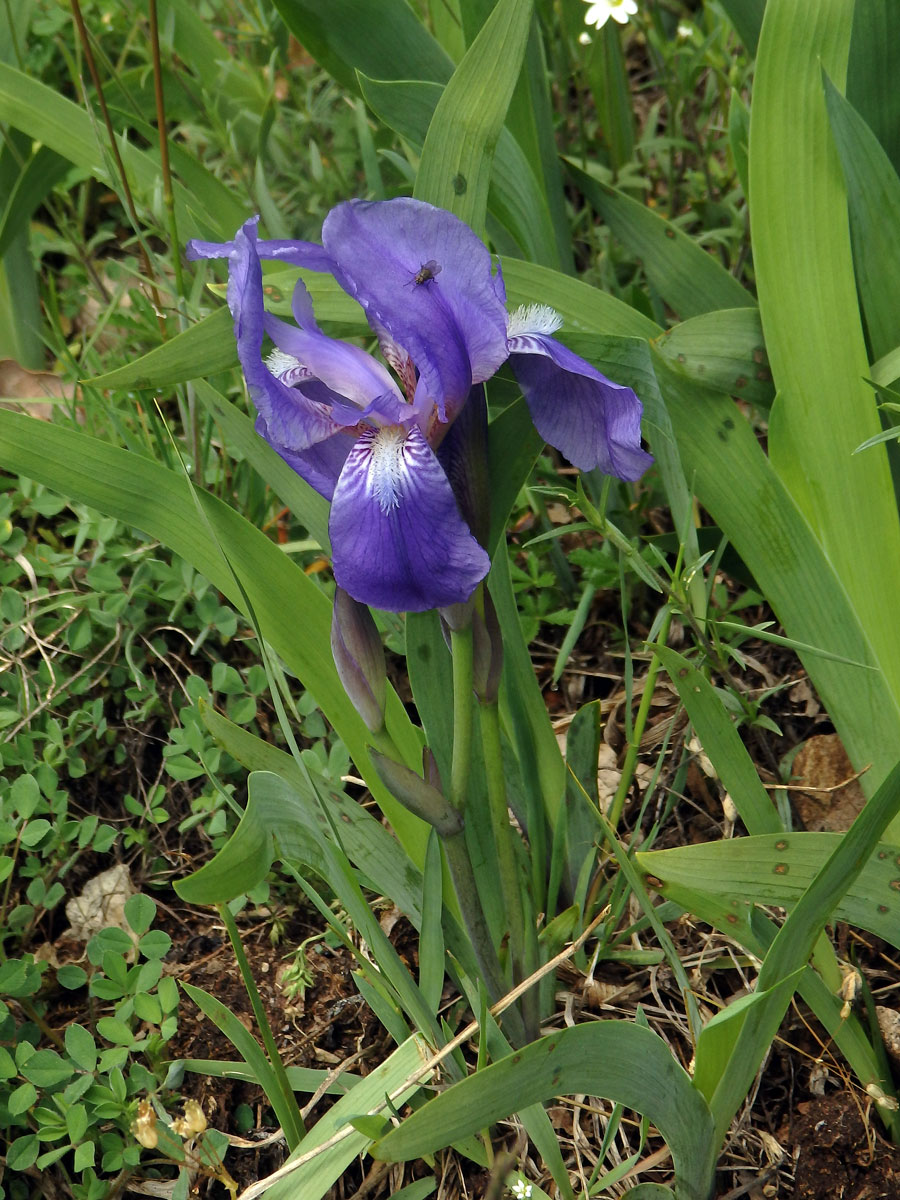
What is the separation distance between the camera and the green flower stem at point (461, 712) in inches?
40.4

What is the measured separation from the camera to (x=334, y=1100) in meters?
1.40

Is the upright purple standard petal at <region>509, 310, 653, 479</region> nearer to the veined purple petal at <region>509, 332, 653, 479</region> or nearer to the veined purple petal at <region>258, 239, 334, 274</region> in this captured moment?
the veined purple petal at <region>509, 332, 653, 479</region>

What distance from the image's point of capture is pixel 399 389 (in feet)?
3.34

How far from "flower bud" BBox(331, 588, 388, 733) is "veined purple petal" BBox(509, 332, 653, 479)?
249 mm

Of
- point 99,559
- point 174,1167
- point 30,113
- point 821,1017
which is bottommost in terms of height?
point 174,1167

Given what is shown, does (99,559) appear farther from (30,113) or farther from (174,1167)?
(174,1167)

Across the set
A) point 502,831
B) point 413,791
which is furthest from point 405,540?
point 502,831

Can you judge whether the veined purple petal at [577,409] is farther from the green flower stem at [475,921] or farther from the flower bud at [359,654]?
the green flower stem at [475,921]

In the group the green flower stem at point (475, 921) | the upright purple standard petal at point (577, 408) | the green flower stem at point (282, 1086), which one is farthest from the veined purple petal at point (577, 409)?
the green flower stem at point (282, 1086)

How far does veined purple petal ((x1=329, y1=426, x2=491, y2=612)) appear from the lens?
0.88 m

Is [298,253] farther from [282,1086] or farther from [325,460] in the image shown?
[282,1086]

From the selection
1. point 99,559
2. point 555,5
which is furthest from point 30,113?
point 555,5

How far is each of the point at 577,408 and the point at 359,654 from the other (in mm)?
315

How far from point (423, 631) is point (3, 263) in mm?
1487
